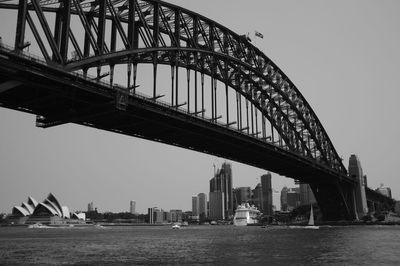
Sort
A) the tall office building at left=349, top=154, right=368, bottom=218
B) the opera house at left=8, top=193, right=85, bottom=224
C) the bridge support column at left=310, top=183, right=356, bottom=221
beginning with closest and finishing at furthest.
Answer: the bridge support column at left=310, top=183, right=356, bottom=221 → the tall office building at left=349, top=154, right=368, bottom=218 → the opera house at left=8, top=193, right=85, bottom=224

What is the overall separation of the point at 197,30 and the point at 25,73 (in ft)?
89.5

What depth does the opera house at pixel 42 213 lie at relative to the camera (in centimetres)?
17338

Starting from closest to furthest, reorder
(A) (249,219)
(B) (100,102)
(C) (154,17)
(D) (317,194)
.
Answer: (B) (100,102) → (C) (154,17) → (D) (317,194) → (A) (249,219)

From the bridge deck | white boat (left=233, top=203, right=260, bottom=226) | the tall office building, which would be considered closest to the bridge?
the bridge deck

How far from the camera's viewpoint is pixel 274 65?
259 feet

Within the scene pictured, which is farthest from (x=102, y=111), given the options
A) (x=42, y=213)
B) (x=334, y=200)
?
(x=42, y=213)

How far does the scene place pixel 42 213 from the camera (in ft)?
574

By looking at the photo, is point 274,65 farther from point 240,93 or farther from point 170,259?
point 170,259

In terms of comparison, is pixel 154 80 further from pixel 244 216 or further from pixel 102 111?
pixel 244 216

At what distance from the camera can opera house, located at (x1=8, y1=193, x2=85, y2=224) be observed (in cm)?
17338

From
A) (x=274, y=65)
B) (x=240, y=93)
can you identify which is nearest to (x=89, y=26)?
(x=240, y=93)

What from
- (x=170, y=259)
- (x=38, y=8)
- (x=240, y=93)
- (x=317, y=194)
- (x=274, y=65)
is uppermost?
(x=274, y=65)

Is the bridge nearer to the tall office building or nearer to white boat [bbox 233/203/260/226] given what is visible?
the tall office building

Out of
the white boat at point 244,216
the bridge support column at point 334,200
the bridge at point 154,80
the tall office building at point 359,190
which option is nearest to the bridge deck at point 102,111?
the bridge at point 154,80
